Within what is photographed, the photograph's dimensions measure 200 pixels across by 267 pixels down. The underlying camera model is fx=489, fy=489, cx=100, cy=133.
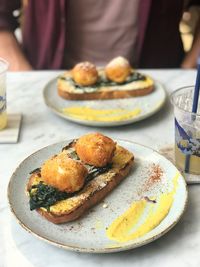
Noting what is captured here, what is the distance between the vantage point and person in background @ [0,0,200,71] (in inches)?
64.6

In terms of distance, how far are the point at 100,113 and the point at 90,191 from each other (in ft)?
1.23

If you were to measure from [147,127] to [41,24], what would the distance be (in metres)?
0.73

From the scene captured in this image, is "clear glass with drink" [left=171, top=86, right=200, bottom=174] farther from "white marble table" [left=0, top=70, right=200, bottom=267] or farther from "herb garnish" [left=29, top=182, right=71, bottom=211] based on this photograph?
"herb garnish" [left=29, top=182, right=71, bottom=211]

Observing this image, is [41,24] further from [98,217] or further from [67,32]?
[98,217]

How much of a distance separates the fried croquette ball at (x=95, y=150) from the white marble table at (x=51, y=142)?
17cm

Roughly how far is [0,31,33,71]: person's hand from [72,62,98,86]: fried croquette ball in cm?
40

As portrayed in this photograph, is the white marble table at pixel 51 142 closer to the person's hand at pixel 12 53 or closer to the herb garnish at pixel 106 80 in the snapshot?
the herb garnish at pixel 106 80

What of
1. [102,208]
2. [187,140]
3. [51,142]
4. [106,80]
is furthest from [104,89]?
[102,208]

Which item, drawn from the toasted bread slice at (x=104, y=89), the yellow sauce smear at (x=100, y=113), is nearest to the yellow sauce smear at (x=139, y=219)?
the yellow sauce smear at (x=100, y=113)

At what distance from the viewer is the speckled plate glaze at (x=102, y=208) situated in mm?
763

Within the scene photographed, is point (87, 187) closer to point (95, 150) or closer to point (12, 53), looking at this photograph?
point (95, 150)

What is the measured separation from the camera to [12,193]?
86 centimetres

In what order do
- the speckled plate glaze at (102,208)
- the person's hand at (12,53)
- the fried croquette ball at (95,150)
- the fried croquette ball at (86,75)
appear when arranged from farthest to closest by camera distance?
the person's hand at (12,53)
the fried croquette ball at (86,75)
the fried croquette ball at (95,150)
the speckled plate glaze at (102,208)

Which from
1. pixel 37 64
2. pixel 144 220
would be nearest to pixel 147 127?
pixel 144 220
